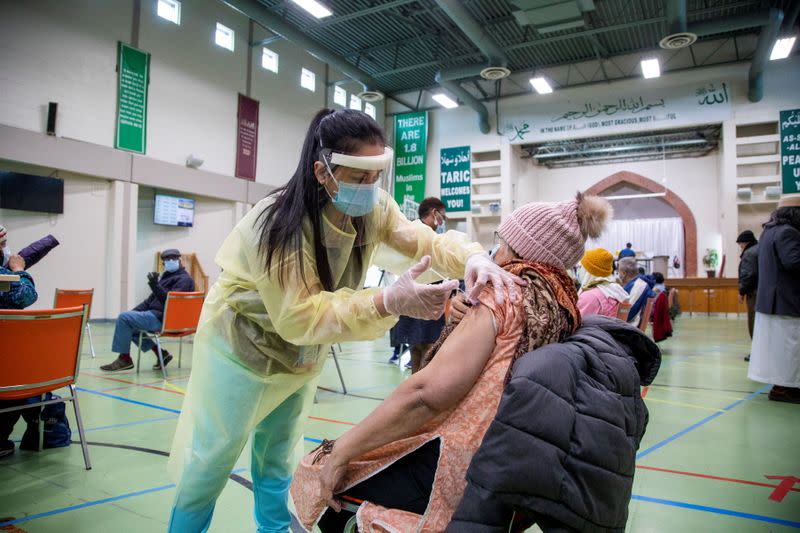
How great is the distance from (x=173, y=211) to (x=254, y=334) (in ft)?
30.9

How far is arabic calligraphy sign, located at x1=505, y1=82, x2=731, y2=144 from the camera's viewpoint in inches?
485

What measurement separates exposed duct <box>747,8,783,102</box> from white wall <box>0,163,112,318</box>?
1262cm

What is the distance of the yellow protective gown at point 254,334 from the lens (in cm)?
113

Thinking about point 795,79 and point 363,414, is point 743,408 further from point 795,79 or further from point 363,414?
point 795,79

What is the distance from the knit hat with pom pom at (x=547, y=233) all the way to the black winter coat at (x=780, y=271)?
3.19 metres

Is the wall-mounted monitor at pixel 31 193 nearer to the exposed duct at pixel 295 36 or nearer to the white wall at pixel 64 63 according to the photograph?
the white wall at pixel 64 63

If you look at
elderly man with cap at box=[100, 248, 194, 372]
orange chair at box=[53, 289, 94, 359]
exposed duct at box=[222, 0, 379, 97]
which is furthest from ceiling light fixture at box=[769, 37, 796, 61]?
orange chair at box=[53, 289, 94, 359]

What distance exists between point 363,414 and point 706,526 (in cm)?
208

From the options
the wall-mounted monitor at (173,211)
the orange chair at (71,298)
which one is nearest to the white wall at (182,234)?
the wall-mounted monitor at (173,211)

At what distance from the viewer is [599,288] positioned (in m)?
3.22

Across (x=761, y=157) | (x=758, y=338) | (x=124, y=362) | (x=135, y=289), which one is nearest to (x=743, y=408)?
(x=758, y=338)

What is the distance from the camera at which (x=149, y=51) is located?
9117 millimetres

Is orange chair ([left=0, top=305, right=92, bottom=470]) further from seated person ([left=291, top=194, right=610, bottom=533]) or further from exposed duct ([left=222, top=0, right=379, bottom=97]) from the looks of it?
exposed duct ([left=222, top=0, right=379, bottom=97])

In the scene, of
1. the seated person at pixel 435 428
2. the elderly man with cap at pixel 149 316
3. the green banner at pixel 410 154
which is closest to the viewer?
the seated person at pixel 435 428
